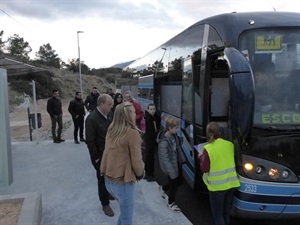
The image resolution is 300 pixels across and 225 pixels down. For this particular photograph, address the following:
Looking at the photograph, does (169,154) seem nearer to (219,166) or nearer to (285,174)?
(219,166)

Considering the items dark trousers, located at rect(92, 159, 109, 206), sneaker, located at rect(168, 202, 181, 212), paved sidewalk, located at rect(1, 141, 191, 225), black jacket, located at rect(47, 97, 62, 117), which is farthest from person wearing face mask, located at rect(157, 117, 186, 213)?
black jacket, located at rect(47, 97, 62, 117)

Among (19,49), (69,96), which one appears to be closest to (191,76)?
(69,96)

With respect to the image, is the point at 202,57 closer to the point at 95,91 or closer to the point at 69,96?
the point at 95,91

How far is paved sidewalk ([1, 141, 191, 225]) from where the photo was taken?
5148 millimetres

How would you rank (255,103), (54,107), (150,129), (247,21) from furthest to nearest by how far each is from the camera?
(54,107) < (150,129) < (247,21) < (255,103)

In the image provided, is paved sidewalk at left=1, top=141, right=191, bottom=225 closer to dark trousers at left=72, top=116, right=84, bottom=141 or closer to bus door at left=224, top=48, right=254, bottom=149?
dark trousers at left=72, top=116, right=84, bottom=141

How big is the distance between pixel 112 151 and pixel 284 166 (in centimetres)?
224

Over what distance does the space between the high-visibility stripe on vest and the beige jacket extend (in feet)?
3.44

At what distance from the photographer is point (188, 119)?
679cm

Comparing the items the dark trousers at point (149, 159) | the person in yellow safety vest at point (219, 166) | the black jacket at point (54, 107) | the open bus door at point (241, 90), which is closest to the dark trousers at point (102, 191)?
the person in yellow safety vest at point (219, 166)

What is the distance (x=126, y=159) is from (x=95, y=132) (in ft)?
3.97

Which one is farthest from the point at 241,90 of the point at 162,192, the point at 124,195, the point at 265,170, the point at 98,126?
the point at 162,192

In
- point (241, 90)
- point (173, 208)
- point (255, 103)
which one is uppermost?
point (241, 90)

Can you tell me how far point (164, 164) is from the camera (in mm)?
5340
